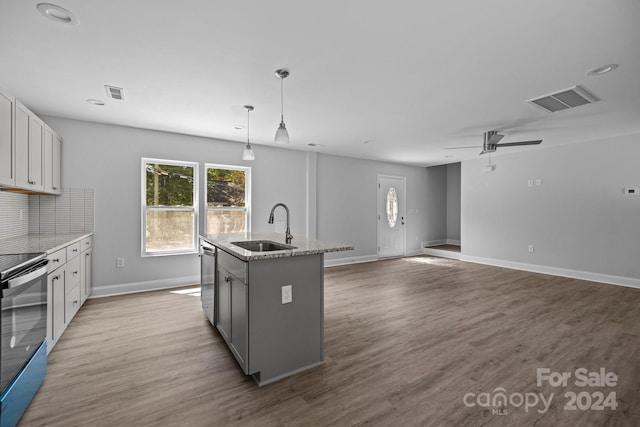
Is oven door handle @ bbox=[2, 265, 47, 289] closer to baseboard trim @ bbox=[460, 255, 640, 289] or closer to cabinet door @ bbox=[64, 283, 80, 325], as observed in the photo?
cabinet door @ bbox=[64, 283, 80, 325]

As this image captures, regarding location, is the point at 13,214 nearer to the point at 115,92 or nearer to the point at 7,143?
the point at 7,143

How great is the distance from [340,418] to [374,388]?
401mm

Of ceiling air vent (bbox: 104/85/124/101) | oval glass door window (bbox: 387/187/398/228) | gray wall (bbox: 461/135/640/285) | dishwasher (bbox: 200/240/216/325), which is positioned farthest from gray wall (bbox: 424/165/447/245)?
ceiling air vent (bbox: 104/85/124/101)

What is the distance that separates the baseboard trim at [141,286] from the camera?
4.21 metres

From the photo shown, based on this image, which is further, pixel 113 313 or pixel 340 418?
pixel 113 313

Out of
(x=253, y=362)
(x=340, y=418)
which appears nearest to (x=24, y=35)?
(x=253, y=362)

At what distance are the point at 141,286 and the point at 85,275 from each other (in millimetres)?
807

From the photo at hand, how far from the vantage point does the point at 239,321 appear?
2297 mm

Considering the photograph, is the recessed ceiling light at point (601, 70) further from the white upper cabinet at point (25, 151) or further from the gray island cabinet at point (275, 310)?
the white upper cabinet at point (25, 151)

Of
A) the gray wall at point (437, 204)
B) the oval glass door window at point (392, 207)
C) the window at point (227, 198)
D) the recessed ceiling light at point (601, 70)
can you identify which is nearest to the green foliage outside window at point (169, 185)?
the window at point (227, 198)

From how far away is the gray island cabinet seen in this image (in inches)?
83.7

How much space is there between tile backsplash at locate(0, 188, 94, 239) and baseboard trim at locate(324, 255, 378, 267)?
425cm

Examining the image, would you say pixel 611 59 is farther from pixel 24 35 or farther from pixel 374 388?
pixel 24 35

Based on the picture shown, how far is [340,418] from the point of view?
5.89ft
